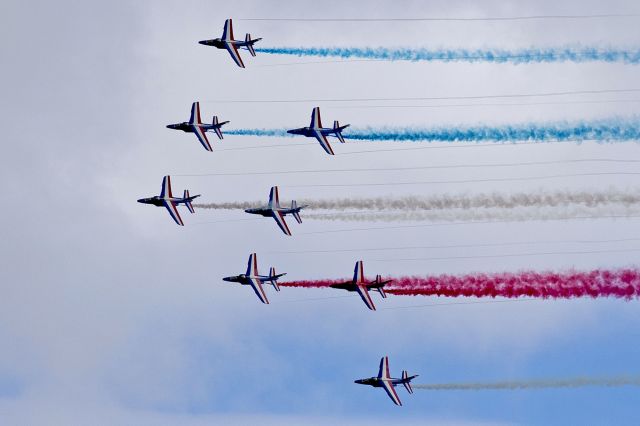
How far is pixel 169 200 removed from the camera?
86.4 m

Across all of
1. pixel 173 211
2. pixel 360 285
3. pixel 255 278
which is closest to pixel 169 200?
pixel 173 211

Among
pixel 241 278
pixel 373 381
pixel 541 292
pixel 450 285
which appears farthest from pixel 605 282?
pixel 241 278

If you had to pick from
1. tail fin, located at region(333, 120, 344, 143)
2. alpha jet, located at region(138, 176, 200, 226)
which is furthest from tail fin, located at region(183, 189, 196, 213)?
tail fin, located at region(333, 120, 344, 143)

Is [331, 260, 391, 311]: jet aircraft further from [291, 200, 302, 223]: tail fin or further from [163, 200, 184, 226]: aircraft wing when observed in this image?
[163, 200, 184, 226]: aircraft wing

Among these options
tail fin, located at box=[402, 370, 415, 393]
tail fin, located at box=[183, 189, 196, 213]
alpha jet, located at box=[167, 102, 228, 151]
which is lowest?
tail fin, located at box=[402, 370, 415, 393]

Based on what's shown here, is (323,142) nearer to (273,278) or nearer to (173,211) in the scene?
(273,278)

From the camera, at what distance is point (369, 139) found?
73250mm

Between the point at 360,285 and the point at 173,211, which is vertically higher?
the point at 173,211

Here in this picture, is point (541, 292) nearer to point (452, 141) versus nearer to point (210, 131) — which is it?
point (452, 141)

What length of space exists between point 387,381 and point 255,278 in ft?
35.6

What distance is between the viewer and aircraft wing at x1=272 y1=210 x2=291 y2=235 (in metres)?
80.8

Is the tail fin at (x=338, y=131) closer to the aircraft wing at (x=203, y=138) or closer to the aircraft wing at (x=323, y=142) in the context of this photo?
the aircraft wing at (x=323, y=142)

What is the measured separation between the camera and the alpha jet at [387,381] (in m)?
78.6

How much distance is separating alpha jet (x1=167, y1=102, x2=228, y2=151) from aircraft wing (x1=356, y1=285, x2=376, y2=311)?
1503 centimetres
